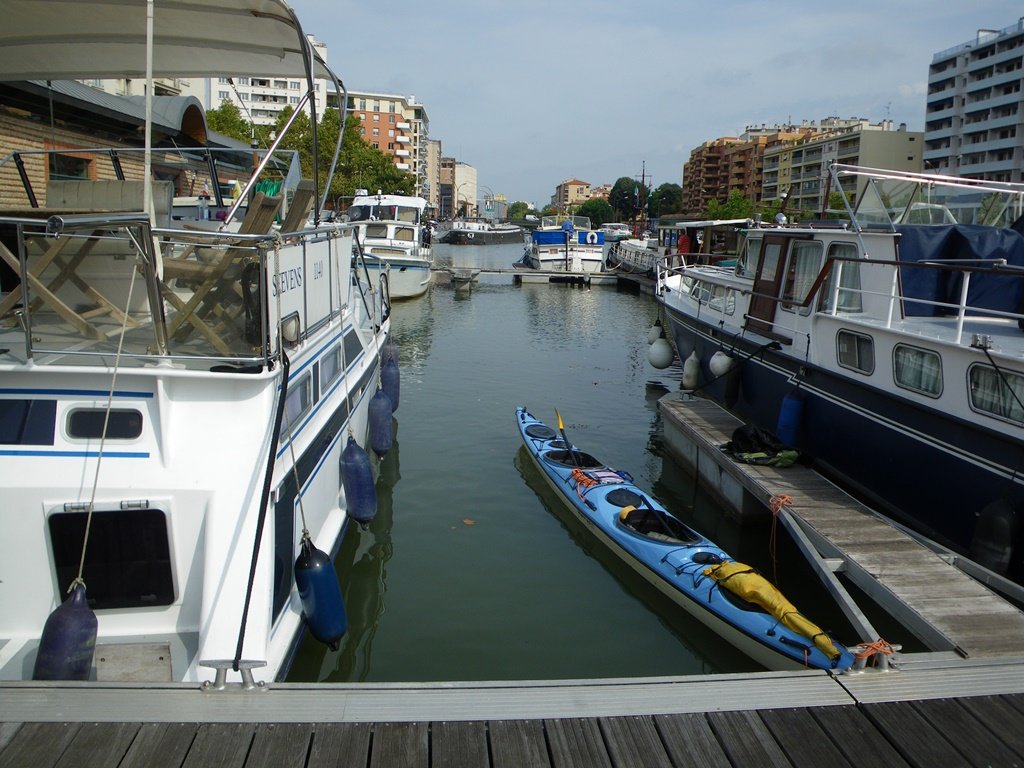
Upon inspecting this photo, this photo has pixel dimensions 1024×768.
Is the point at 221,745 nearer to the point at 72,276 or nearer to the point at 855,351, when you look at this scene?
the point at 72,276

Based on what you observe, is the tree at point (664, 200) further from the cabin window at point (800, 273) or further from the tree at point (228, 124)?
the cabin window at point (800, 273)

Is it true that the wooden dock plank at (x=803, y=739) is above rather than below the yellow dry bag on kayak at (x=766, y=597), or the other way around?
above

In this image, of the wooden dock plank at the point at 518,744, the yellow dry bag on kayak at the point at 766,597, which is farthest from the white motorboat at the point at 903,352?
the wooden dock plank at the point at 518,744

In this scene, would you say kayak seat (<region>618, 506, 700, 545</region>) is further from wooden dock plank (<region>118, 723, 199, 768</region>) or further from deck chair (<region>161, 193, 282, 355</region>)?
wooden dock plank (<region>118, 723, 199, 768</region>)

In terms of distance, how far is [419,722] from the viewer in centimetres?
434

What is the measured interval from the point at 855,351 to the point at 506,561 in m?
5.19

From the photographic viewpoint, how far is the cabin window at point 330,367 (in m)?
7.91

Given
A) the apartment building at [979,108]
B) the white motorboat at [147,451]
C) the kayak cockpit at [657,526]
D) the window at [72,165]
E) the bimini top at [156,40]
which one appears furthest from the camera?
the apartment building at [979,108]

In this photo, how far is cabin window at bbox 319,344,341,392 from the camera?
7914 mm

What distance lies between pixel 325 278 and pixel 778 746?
6.33 meters

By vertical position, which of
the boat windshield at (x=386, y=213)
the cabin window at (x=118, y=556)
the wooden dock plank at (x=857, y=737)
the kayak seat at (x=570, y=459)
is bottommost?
the kayak seat at (x=570, y=459)

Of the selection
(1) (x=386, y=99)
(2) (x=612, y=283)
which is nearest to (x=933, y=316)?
(2) (x=612, y=283)

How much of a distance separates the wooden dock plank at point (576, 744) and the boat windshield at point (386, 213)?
3011 cm

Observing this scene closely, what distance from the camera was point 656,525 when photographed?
28.1ft
